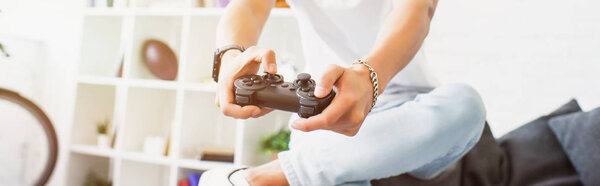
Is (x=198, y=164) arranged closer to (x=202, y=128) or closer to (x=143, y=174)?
(x=202, y=128)

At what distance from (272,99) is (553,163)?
88 centimetres

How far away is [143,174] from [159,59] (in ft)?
1.80

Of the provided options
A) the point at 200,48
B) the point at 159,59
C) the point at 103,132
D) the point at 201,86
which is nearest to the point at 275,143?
the point at 201,86

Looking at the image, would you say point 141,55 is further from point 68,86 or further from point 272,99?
point 272,99

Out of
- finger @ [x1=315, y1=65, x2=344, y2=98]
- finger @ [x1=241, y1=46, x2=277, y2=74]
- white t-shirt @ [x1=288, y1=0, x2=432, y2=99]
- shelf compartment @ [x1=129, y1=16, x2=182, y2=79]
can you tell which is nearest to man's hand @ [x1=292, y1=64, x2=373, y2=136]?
finger @ [x1=315, y1=65, x2=344, y2=98]

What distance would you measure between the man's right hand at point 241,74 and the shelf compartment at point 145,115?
1.34 metres

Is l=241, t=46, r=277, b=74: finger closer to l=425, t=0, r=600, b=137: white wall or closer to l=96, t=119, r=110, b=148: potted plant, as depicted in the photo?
l=425, t=0, r=600, b=137: white wall

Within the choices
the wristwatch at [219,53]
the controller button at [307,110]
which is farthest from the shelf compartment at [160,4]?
the controller button at [307,110]

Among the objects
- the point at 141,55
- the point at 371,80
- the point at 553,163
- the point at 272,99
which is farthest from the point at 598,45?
the point at 141,55

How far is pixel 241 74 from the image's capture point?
0.60 m

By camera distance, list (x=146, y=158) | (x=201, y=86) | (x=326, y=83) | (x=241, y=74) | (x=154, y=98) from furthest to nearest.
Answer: (x=154, y=98) < (x=146, y=158) < (x=201, y=86) < (x=241, y=74) < (x=326, y=83)

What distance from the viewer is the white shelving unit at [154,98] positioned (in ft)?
5.58

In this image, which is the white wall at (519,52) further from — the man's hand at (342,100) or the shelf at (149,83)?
the man's hand at (342,100)

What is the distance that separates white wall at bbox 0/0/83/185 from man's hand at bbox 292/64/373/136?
198 centimetres
